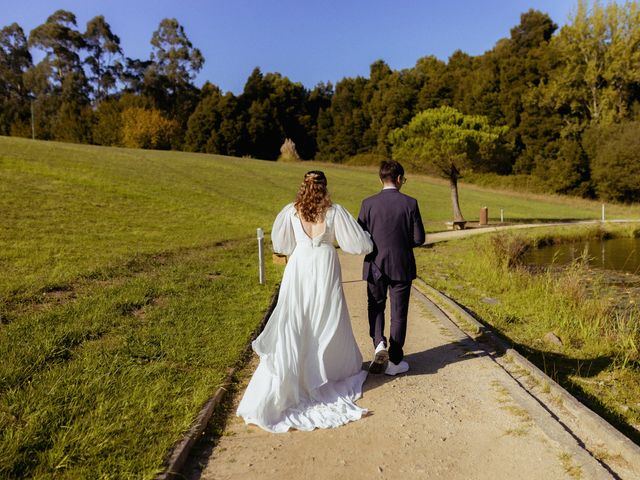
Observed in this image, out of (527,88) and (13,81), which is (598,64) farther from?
(13,81)

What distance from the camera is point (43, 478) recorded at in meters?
3.37

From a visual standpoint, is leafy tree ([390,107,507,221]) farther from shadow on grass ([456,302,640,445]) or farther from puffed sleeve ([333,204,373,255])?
puffed sleeve ([333,204,373,255])

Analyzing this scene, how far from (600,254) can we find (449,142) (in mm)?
8662

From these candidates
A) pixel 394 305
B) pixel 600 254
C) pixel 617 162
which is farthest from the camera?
pixel 617 162

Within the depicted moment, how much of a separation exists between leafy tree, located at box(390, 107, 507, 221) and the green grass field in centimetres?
819

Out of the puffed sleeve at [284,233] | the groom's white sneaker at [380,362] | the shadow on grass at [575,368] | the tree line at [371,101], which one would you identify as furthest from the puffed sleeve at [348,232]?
the tree line at [371,101]

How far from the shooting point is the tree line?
153 ft

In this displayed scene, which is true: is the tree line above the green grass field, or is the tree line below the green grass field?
above

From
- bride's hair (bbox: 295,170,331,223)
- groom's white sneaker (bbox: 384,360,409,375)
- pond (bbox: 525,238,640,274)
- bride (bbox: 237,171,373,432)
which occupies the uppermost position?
bride's hair (bbox: 295,170,331,223)

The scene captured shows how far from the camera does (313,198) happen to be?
4922mm

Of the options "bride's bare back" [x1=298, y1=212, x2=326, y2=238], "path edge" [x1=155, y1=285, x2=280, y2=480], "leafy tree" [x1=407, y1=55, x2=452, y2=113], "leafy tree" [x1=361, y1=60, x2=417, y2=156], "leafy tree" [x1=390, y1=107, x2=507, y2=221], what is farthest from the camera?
"leafy tree" [x1=361, y1=60, x2=417, y2=156]

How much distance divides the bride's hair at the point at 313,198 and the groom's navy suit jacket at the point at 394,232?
66 centimetres

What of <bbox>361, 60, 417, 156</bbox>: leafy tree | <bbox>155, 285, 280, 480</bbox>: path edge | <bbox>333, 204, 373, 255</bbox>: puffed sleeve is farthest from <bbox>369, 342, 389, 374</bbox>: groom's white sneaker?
<bbox>361, 60, 417, 156</bbox>: leafy tree

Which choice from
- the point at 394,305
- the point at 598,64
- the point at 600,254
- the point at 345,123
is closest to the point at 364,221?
the point at 394,305
